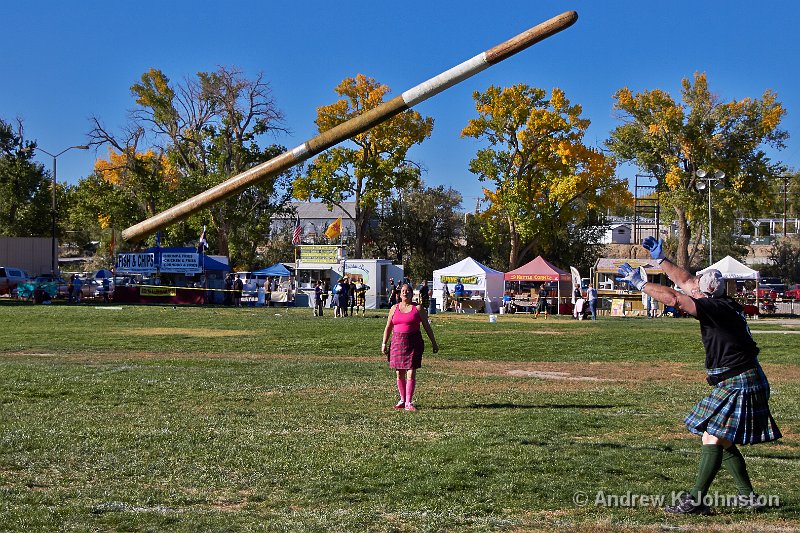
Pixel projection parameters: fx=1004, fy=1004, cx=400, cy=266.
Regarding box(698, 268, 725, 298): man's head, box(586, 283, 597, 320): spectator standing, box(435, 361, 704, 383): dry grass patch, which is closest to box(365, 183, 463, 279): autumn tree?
box(586, 283, 597, 320): spectator standing

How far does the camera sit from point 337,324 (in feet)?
100

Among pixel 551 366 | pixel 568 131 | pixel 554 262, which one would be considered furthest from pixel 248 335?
pixel 554 262

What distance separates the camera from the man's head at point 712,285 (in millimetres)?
6664

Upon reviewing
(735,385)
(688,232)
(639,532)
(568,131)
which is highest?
(568,131)

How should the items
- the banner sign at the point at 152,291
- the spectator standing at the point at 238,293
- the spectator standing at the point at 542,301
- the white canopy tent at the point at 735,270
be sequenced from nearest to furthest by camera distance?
the spectator standing at the point at 542,301, the white canopy tent at the point at 735,270, the spectator standing at the point at 238,293, the banner sign at the point at 152,291

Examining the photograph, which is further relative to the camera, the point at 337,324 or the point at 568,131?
the point at 568,131

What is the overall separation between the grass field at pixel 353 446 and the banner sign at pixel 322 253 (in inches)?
1150

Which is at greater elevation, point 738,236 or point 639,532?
point 738,236

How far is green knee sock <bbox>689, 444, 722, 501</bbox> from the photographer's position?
652 cm

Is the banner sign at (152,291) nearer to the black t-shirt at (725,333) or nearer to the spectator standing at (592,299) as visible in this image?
the spectator standing at (592,299)

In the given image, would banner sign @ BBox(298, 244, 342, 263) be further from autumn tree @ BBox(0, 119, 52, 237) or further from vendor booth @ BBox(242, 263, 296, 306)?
autumn tree @ BBox(0, 119, 52, 237)

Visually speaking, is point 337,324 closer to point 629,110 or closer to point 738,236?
point 629,110

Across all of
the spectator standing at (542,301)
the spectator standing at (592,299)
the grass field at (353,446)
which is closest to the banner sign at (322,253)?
the spectator standing at (542,301)

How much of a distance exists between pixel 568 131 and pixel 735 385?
47.4m
